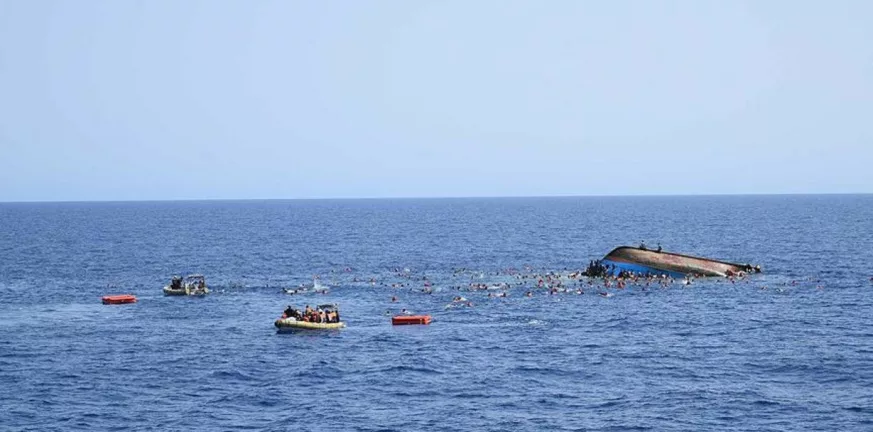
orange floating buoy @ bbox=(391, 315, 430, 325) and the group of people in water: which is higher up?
the group of people in water

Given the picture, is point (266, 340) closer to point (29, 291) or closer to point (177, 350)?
point (177, 350)

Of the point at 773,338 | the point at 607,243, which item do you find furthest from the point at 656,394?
the point at 607,243

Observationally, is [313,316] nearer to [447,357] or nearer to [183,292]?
[447,357]

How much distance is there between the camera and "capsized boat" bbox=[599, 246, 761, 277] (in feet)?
403

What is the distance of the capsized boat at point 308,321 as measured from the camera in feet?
281

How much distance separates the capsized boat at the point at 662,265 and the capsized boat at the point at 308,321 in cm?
4685

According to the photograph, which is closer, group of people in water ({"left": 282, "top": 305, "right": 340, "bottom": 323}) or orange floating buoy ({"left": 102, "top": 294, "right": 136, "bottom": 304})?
group of people in water ({"left": 282, "top": 305, "right": 340, "bottom": 323})

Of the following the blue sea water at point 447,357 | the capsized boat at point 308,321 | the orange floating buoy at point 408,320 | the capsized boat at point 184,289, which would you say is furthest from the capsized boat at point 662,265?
the capsized boat at point 308,321

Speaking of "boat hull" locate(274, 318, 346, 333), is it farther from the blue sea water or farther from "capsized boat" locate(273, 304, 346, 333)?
the blue sea water

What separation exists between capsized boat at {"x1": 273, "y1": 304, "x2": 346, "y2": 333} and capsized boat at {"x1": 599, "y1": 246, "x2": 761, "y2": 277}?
154 feet

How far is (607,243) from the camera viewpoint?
194750 millimetres

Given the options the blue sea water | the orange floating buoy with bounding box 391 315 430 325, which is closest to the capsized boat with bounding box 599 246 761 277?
the blue sea water

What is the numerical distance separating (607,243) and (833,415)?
13811 cm

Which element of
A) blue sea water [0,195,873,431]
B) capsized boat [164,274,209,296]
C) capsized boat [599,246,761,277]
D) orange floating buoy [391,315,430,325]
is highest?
capsized boat [599,246,761,277]
